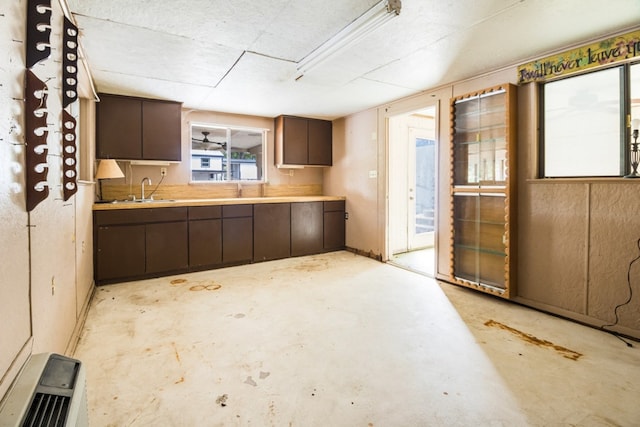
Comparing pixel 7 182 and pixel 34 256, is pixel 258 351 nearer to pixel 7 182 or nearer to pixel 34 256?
pixel 34 256

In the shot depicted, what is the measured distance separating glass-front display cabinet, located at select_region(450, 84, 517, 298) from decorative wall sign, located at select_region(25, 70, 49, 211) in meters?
3.64

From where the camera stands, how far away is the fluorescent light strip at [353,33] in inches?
88.0

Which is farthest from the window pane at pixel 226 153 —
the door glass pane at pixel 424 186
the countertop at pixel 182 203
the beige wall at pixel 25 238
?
the beige wall at pixel 25 238

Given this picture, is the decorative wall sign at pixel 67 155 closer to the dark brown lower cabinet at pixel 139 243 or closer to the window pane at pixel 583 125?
the dark brown lower cabinet at pixel 139 243

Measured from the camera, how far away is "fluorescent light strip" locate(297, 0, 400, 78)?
2.23 meters

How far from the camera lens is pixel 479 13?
238 centimetres

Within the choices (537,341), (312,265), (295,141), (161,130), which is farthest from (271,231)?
(537,341)

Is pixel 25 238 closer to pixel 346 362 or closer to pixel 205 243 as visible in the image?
pixel 346 362

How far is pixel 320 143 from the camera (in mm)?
6070

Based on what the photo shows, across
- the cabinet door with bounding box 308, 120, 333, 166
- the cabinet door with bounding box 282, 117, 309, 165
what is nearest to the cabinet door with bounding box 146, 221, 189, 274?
the cabinet door with bounding box 282, 117, 309, 165

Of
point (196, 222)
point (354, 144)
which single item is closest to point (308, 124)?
point (354, 144)

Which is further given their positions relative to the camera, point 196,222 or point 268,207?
point 268,207

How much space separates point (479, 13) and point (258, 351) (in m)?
3.01

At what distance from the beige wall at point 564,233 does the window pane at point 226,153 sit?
3.10m
